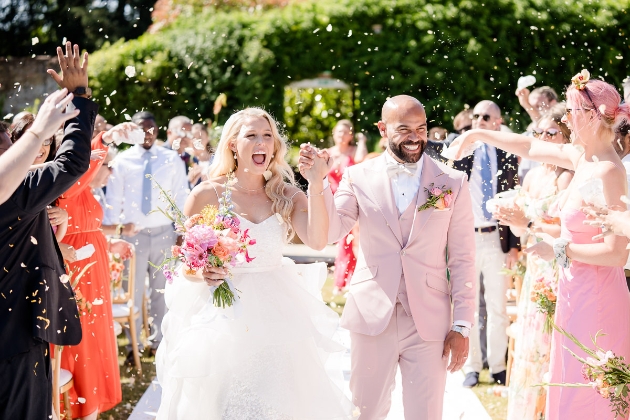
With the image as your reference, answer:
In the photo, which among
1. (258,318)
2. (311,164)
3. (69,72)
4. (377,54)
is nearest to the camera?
(69,72)

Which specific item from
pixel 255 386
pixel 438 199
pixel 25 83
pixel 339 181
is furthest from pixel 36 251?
pixel 25 83

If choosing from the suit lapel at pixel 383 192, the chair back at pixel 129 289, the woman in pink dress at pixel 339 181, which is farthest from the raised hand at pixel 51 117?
the woman in pink dress at pixel 339 181

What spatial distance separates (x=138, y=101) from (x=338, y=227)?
39.8 feet

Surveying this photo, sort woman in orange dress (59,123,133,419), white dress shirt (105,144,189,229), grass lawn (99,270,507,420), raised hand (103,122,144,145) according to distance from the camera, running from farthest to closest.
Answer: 1. white dress shirt (105,144,189,229)
2. grass lawn (99,270,507,420)
3. woman in orange dress (59,123,133,419)
4. raised hand (103,122,144,145)

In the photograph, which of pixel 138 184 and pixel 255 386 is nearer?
pixel 255 386

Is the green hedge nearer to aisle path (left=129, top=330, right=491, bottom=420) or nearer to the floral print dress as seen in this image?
aisle path (left=129, top=330, right=491, bottom=420)

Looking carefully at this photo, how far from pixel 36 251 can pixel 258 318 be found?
1.10m

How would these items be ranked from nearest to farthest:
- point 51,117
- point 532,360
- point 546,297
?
point 51,117
point 546,297
point 532,360

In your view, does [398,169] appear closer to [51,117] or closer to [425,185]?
[425,185]

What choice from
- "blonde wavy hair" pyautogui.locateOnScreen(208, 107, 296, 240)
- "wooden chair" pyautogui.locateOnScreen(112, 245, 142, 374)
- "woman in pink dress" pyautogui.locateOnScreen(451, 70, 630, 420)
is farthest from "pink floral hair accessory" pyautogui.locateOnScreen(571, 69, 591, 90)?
"wooden chair" pyautogui.locateOnScreen(112, 245, 142, 374)

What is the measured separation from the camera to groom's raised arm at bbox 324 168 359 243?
3.81 m

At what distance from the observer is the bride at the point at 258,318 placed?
370 cm

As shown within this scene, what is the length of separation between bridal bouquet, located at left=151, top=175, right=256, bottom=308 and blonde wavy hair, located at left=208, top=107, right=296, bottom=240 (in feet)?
0.95

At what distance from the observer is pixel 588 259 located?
371 cm
